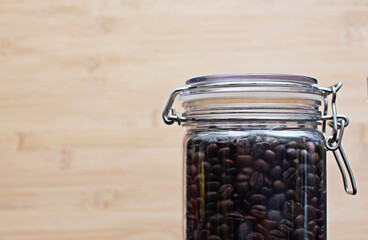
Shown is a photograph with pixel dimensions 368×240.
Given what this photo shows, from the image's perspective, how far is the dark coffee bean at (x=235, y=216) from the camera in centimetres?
52

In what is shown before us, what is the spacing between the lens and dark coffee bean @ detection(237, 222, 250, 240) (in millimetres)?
520

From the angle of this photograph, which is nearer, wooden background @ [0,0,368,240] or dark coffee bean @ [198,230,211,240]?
dark coffee bean @ [198,230,211,240]

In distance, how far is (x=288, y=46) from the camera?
814mm

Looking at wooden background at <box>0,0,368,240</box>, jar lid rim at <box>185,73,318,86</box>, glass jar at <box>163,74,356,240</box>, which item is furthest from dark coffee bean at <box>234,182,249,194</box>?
wooden background at <box>0,0,368,240</box>

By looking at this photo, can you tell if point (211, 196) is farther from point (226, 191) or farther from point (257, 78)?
point (257, 78)

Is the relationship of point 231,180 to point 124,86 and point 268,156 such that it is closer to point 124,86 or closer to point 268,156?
point 268,156

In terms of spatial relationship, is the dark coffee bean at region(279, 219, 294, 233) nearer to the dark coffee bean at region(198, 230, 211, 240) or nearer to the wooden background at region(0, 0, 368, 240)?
the dark coffee bean at region(198, 230, 211, 240)

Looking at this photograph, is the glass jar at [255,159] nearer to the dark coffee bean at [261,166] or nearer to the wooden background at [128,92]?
the dark coffee bean at [261,166]

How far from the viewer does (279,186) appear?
0.52m

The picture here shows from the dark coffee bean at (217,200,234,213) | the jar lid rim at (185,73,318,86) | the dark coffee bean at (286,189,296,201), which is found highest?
the jar lid rim at (185,73,318,86)

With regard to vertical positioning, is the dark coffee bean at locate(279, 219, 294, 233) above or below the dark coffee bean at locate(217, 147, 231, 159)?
below

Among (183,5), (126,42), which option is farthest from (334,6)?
(126,42)

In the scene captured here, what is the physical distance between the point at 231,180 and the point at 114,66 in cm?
38

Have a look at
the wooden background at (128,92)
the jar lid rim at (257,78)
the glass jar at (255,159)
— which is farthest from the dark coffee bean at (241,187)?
the wooden background at (128,92)
